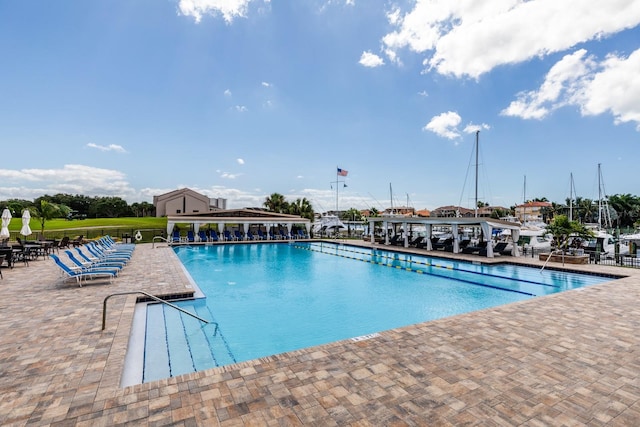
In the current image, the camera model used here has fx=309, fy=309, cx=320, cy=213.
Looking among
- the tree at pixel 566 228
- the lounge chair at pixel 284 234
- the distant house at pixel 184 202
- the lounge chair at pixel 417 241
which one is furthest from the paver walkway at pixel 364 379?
the distant house at pixel 184 202

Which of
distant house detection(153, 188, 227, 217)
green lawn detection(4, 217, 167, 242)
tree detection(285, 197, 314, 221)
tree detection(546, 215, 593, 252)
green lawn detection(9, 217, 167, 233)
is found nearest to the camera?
tree detection(546, 215, 593, 252)

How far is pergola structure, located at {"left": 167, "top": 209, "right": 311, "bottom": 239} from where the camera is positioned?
24828 millimetres

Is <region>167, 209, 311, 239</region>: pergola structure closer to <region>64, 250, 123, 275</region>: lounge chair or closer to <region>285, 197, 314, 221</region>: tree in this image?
<region>285, 197, 314, 221</region>: tree

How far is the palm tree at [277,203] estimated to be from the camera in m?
41.1

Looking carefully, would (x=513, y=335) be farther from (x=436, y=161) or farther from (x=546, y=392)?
(x=436, y=161)

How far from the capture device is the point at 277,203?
4125 centimetres

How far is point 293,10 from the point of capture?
17.7 m

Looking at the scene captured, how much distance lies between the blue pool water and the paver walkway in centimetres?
114

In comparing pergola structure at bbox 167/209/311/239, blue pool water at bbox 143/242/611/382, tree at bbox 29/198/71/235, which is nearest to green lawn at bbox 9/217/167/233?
pergola structure at bbox 167/209/311/239

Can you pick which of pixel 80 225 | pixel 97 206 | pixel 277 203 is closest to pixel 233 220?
pixel 277 203

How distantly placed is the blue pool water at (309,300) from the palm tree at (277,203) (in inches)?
898

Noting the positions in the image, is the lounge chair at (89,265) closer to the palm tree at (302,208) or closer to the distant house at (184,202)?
the palm tree at (302,208)

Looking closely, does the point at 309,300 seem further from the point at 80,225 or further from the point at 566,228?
the point at 80,225

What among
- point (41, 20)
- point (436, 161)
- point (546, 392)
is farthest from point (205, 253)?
point (436, 161)
